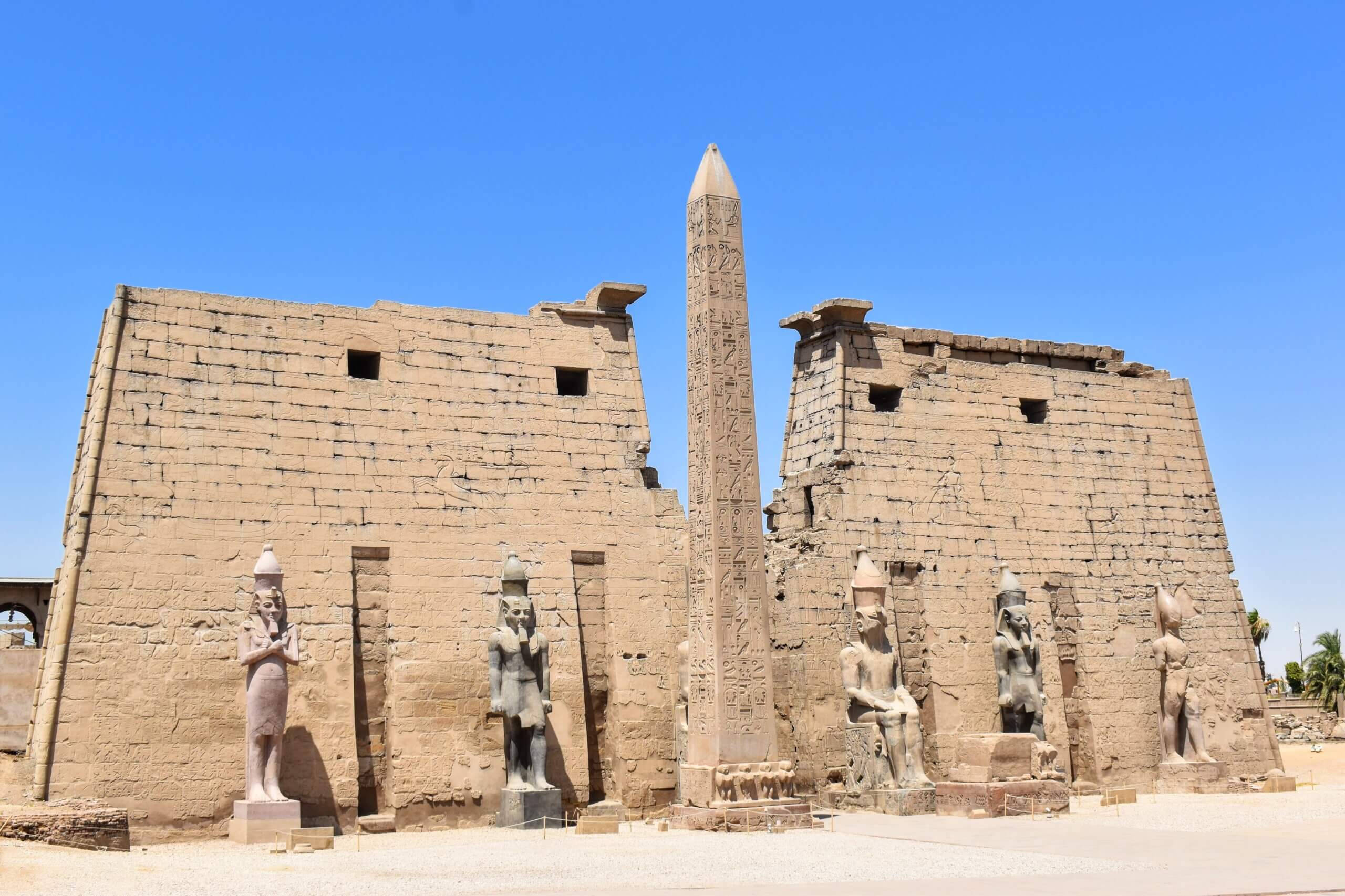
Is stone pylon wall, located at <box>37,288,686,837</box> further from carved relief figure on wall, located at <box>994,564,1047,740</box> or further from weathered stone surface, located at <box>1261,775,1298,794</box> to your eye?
weathered stone surface, located at <box>1261,775,1298,794</box>

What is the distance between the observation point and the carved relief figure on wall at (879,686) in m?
12.7

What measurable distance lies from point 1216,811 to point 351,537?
7.89 m

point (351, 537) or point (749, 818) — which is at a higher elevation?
point (351, 537)

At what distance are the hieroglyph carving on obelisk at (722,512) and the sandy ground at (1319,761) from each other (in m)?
9.17

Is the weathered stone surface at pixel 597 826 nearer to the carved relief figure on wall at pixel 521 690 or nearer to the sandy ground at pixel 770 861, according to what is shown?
the sandy ground at pixel 770 861

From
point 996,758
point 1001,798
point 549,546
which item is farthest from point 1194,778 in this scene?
point 549,546

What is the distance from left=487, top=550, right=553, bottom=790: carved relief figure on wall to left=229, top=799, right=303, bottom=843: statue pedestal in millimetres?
1900

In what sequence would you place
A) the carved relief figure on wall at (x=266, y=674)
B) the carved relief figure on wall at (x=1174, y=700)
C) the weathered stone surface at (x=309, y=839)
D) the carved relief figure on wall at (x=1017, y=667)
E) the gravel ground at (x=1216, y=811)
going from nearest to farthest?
the weathered stone surface at (x=309, y=839), the carved relief figure on wall at (x=266, y=674), the gravel ground at (x=1216, y=811), the carved relief figure on wall at (x=1017, y=667), the carved relief figure on wall at (x=1174, y=700)

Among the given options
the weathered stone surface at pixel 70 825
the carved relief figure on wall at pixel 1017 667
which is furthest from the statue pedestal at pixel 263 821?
the carved relief figure on wall at pixel 1017 667

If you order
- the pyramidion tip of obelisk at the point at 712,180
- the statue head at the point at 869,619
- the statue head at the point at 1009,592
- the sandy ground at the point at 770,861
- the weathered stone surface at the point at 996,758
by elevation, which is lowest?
the sandy ground at the point at 770,861

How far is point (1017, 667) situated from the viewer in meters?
14.0

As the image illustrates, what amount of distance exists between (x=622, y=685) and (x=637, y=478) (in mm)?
2031

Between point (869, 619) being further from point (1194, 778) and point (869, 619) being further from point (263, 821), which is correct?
point (263, 821)

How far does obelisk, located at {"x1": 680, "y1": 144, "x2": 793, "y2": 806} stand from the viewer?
35.8 feet
